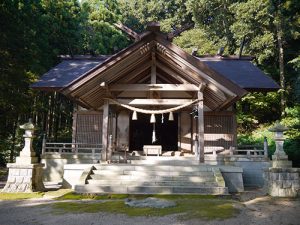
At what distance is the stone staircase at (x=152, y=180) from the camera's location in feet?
26.6

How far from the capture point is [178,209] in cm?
617

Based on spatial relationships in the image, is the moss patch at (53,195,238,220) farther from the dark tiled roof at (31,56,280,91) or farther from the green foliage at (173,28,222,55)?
the green foliage at (173,28,222,55)

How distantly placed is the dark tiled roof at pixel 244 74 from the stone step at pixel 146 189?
529 cm

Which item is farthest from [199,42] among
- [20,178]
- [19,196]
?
[19,196]

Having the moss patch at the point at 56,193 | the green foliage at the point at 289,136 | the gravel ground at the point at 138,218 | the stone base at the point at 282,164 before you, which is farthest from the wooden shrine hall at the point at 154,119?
the green foliage at the point at 289,136

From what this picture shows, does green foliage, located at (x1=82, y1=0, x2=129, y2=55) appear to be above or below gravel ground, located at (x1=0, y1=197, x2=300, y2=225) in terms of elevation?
above

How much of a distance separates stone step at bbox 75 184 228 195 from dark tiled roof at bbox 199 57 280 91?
5.29m

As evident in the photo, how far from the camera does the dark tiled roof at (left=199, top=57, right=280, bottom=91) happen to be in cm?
1284

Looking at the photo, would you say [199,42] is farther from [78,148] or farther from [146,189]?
[146,189]

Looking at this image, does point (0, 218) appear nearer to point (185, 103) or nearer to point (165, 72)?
point (185, 103)

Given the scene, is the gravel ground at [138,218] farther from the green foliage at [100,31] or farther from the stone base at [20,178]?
the green foliage at [100,31]

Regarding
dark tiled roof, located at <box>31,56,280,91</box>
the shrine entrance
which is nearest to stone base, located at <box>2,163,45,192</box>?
dark tiled roof, located at <box>31,56,280,91</box>

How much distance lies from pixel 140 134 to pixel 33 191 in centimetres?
923

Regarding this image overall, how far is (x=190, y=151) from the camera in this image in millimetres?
13688
